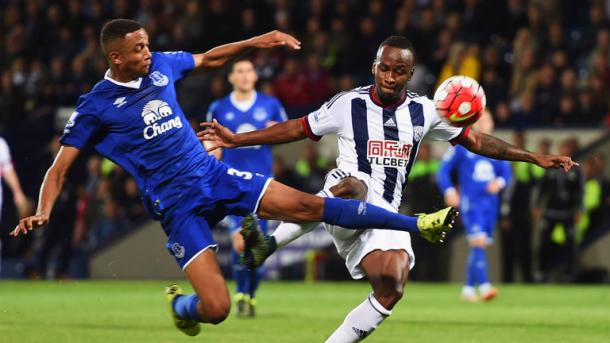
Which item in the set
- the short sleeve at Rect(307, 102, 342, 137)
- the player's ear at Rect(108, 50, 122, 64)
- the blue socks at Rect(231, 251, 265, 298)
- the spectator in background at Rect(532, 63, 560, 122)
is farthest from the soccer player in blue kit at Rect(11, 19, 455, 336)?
the spectator in background at Rect(532, 63, 560, 122)

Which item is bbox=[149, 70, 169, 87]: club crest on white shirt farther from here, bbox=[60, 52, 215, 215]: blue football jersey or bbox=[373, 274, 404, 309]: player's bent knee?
bbox=[373, 274, 404, 309]: player's bent knee

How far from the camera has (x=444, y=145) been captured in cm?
1989

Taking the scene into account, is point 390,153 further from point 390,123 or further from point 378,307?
point 378,307

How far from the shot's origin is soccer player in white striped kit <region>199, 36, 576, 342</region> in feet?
26.7

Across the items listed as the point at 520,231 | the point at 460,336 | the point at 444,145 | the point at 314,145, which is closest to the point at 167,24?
the point at 314,145

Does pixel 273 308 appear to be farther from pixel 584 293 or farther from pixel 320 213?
pixel 320 213

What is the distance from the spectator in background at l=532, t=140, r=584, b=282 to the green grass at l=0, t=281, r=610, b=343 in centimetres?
101

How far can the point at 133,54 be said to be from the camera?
7938mm

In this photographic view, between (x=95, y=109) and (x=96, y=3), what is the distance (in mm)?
16332

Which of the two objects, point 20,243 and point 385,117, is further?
point 20,243

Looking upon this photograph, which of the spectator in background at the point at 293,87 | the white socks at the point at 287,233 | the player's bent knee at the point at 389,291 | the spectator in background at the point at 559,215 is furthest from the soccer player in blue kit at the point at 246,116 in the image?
the spectator in background at the point at 293,87

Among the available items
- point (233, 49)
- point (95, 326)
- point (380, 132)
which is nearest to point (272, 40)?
point (233, 49)

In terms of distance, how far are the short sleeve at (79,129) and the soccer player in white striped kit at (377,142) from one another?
2.46 ft

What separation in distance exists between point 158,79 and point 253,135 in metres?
0.75
